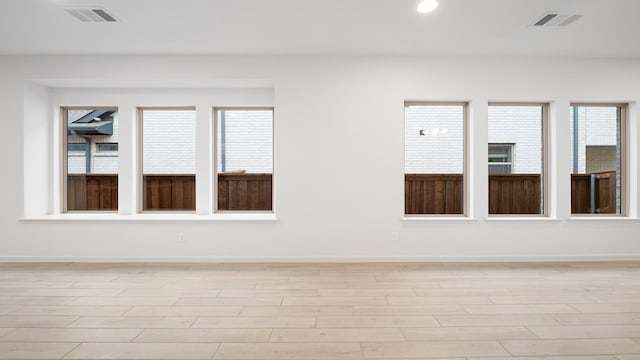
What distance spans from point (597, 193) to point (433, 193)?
6.98ft

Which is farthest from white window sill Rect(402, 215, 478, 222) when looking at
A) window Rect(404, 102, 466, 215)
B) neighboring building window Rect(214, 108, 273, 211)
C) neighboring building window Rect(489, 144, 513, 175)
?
neighboring building window Rect(214, 108, 273, 211)

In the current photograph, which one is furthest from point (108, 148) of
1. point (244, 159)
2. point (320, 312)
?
point (320, 312)

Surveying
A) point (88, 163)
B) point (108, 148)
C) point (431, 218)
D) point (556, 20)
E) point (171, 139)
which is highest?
point (556, 20)

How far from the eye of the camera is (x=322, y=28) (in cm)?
384

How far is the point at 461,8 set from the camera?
3.39 m

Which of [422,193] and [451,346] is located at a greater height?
[422,193]

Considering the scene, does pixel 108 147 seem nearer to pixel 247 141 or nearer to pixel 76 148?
pixel 76 148

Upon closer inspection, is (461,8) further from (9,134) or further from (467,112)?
(9,134)

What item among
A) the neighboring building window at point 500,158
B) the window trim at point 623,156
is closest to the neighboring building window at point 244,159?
the neighboring building window at point 500,158

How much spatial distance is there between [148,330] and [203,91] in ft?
10.7

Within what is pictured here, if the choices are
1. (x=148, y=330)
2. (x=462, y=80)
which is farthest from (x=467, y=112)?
(x=148, y=330)

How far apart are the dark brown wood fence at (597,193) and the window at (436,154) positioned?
149 cm

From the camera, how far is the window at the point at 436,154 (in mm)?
4953

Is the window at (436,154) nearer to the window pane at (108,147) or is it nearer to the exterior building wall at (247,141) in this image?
the exterior building wall at (247,141)
